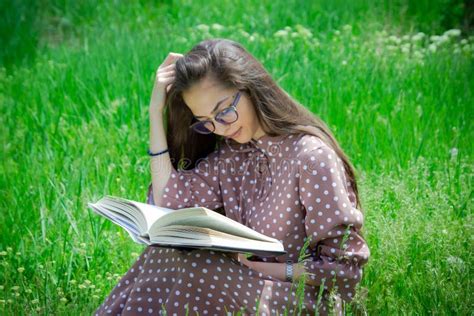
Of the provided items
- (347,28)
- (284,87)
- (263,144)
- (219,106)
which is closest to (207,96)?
(219,106)

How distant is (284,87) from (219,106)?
2134 mm

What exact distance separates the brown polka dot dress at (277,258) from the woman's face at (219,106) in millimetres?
115

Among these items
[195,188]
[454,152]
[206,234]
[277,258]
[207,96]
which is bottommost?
[454,152]

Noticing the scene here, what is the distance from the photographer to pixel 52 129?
4965 mm

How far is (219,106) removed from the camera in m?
2.97

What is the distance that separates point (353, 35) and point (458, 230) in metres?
3.31

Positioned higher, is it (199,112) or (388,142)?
(199,112)

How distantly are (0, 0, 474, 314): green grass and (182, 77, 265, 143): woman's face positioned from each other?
0.69 meters

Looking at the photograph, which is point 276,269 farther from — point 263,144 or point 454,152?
point 454,152

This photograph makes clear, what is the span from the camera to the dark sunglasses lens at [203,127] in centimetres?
300

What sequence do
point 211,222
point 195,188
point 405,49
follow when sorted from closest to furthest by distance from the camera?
point 211,222 → point 195,188 → point 405,49

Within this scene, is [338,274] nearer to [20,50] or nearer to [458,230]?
[458,230]

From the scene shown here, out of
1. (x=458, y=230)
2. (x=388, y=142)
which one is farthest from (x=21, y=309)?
(x=388, y=142)

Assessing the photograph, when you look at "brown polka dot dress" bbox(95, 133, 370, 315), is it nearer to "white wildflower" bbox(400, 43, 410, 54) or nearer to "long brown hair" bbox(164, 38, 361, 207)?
"long brown hair" bbox(164, 38, 361, 207)
